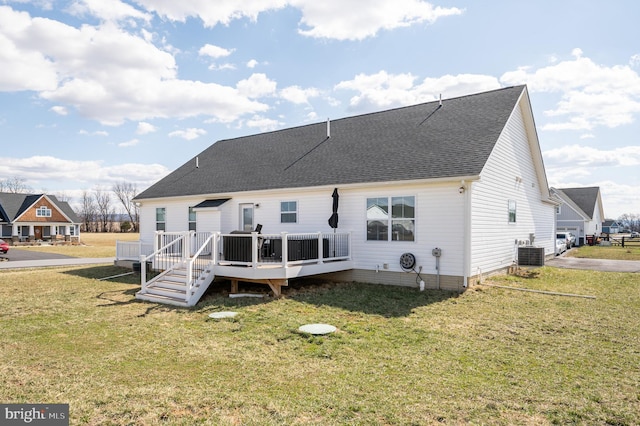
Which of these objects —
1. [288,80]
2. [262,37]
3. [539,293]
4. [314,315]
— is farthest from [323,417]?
[288,80]

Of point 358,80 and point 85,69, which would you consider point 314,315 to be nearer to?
point 358,80

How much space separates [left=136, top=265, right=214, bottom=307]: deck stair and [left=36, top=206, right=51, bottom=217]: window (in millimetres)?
44140

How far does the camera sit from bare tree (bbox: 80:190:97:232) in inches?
3132

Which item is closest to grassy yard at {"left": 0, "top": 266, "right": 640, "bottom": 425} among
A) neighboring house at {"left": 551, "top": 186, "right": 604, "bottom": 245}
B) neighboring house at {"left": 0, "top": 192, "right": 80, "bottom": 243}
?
neighboring house at {"left": 551, "top": 186, "right": 604, "bottom": 245}

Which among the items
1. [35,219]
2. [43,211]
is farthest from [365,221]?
[43,211]

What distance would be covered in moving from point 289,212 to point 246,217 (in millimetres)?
2340

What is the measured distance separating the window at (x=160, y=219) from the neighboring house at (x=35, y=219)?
105 feet

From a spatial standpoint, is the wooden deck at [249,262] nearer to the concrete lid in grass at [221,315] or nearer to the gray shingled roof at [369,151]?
the concrete lid in grass at [221,315]

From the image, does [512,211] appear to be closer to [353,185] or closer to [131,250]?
[353,185]

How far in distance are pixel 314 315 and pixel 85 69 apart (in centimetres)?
1427

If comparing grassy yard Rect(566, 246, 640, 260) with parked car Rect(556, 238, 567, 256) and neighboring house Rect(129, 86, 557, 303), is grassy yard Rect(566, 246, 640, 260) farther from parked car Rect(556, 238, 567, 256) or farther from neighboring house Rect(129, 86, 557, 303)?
neighboring house Rect(129, 86, 557, 303)

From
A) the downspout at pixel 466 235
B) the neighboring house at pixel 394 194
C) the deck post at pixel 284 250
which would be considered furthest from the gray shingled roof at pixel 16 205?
the downspout at pixel 466 235

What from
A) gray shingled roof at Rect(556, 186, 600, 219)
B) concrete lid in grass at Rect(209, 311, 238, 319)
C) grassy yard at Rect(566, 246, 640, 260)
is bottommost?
grassy yard at Rect(566, 246, 640, 260)

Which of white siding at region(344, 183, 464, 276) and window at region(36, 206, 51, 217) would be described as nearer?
white siding at region(344, 183, 464, 276)
